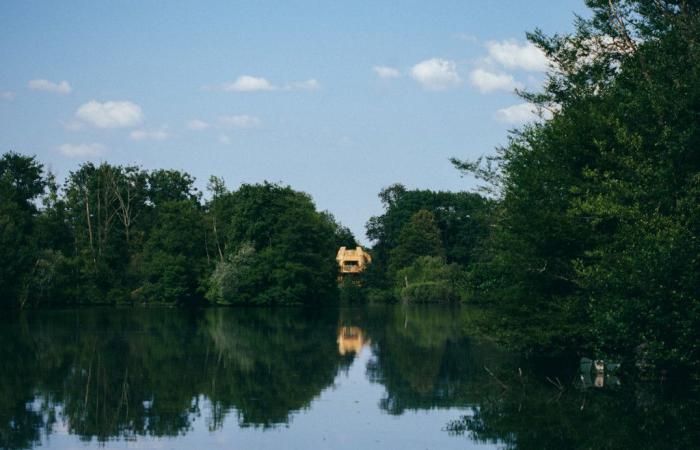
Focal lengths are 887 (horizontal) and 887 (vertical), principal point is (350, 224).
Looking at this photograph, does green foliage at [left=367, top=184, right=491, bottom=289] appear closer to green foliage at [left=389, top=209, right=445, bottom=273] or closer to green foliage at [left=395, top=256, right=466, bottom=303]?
green foliage at [left=389, top=209, right=445, bottom=273]

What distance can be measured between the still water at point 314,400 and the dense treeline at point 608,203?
187 centimetres

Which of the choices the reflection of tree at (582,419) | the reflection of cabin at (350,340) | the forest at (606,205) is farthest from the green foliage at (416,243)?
the reflection of tree at (582,419)

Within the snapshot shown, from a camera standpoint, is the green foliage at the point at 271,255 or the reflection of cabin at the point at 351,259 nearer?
the green foliage at the point at 271,255

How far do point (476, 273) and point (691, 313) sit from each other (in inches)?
563

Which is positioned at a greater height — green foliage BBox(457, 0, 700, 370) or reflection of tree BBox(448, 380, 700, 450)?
green foliage BBox(457, 0, 700, 370)

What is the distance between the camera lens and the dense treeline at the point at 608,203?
818 inches

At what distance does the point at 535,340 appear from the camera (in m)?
29.1

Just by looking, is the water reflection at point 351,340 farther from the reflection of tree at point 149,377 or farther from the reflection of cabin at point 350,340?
the reflection of tree at point 149,377

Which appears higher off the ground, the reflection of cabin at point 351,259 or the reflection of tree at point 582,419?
the reflection of cabin at point 351,259

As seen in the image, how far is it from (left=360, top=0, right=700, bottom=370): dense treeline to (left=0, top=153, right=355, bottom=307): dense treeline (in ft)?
165

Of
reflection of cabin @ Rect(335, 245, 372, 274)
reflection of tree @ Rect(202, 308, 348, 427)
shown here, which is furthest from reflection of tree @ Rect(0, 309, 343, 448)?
reflection of cabin @ Rect(335, 245, 372, 274)

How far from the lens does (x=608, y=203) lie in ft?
77.1

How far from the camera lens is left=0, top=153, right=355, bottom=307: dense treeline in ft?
291

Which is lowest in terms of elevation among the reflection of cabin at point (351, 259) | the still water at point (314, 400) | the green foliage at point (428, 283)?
the still water at point (314, 400)
